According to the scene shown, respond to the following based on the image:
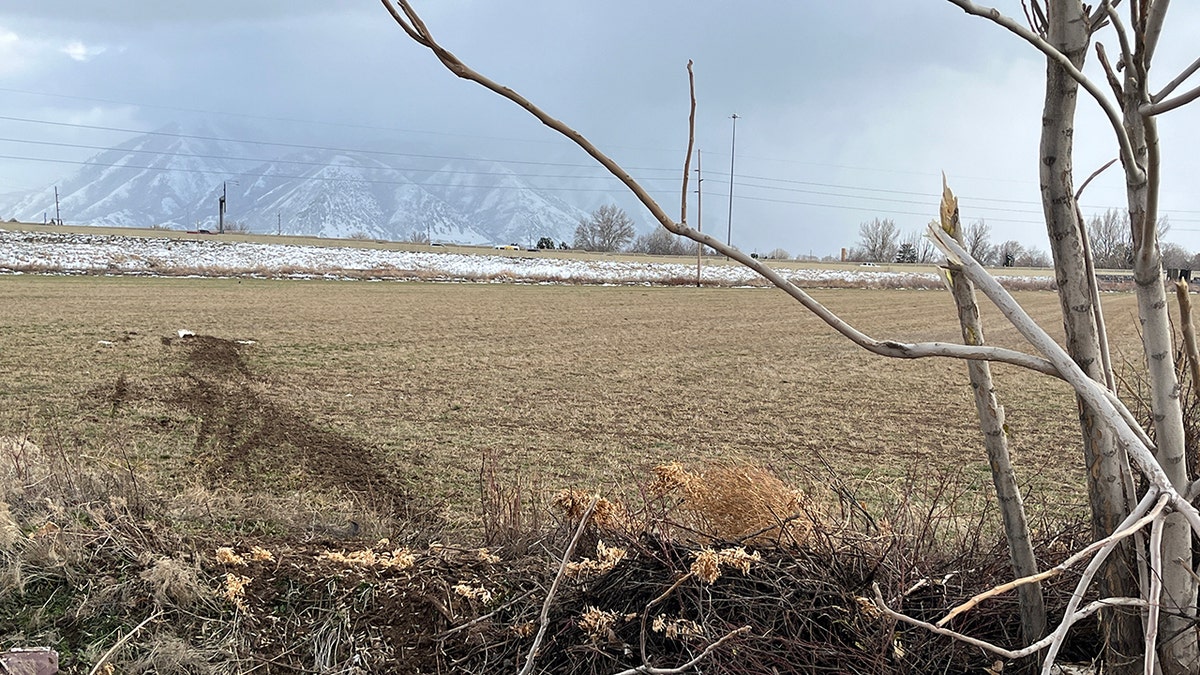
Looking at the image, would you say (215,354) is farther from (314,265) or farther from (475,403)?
(314,265)

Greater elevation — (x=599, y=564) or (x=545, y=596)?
(x=599, y=564)

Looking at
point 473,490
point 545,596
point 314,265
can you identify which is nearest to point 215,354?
point 473,490

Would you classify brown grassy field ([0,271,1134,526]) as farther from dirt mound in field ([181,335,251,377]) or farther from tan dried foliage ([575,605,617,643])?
tan dried foliage ([575,605,617,643])

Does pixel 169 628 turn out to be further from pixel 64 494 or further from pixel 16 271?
pixel 16 271

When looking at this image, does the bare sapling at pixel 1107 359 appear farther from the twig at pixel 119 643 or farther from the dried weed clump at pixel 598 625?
the twig at pixel 119 643

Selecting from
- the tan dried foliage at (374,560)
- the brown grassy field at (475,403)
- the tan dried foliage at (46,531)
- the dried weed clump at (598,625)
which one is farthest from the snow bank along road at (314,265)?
the dried weed clump at (598,625)

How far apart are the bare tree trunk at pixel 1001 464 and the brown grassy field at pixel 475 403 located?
52 cm

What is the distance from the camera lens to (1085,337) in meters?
2.14

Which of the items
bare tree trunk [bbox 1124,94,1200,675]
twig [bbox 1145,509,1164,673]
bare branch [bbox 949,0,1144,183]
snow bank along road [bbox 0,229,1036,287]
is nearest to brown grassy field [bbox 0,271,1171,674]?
bare tree trunk [bbox 1124,94,1200,675]

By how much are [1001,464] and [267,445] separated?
284 inches

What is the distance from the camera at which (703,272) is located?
175 ft

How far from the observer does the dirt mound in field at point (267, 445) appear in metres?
6.95

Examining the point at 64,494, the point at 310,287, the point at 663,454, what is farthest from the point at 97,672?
the point at 310,287

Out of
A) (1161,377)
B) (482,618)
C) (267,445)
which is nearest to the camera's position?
(1161,377)
